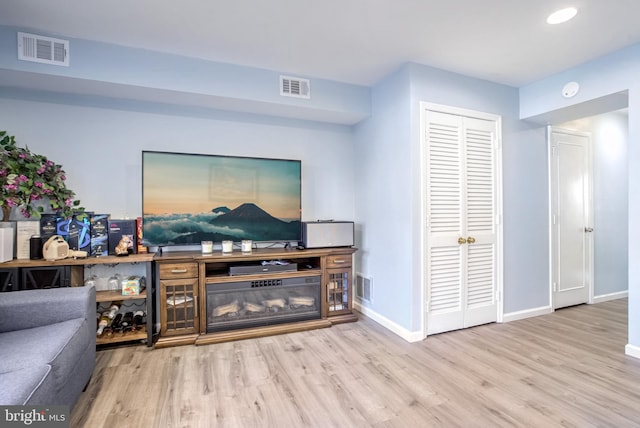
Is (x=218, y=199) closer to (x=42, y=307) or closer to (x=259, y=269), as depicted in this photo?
(x=259, y=269)

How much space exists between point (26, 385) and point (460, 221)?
3.18 metres

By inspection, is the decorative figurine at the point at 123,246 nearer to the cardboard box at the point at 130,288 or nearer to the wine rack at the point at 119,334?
the cardboard box at the point at 130,288

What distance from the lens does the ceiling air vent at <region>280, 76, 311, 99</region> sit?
2.93 meters

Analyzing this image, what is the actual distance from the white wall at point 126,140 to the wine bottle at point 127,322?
0.95 metres

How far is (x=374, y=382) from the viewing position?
207cm

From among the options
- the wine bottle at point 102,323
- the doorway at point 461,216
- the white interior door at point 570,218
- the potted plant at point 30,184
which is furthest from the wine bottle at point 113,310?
the white interior door at point 570,218

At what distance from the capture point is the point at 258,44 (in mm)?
2455

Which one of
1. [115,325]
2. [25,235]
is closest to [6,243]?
[25,235]

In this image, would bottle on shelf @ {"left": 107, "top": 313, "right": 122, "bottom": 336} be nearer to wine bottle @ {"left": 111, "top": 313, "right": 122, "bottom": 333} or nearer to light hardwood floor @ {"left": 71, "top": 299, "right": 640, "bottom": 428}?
wine bottle @ {"left": 111, "top": 313, "right": 122, "bottom": 333}

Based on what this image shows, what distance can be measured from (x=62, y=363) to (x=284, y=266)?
70.5 inches

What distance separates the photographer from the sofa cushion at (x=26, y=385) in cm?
111

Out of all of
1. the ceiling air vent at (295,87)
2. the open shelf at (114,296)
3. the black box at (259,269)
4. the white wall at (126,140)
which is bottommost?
the open shelf at (114,296)

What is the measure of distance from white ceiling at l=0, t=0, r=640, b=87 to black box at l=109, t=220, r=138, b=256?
4.93ft

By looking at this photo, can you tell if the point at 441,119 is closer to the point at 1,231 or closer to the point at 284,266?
the point at 284,266
